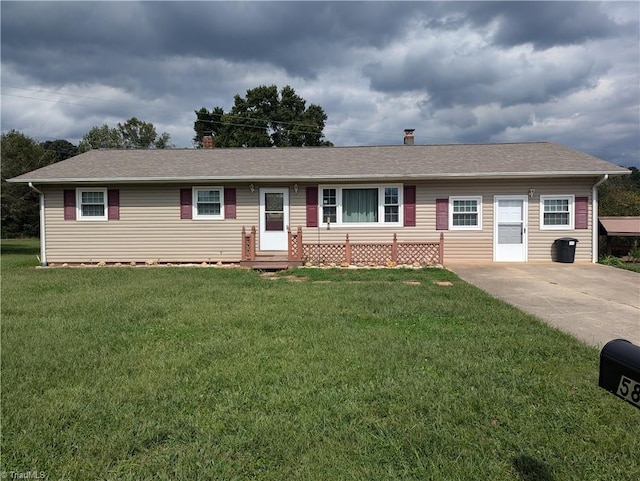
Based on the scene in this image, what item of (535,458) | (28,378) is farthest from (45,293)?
(535,458)

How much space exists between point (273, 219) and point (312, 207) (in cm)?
128

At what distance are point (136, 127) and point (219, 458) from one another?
150 ft

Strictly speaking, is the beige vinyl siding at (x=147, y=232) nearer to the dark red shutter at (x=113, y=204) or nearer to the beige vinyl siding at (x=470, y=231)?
the dark red shutter at (x=113, y=204)

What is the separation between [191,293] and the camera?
7375mm

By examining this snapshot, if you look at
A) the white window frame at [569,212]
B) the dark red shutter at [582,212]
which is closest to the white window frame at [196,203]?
the white window frame at [569,212]

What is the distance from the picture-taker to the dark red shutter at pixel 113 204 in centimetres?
1281

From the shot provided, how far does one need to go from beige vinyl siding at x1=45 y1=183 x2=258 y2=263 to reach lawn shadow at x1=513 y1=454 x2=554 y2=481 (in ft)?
35.8

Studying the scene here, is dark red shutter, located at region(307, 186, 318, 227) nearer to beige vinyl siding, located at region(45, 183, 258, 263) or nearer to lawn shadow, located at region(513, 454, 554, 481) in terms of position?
beige vinyl siding, located at region(45, 183, 258, 263)

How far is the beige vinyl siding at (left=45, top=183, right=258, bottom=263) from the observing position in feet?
41.6

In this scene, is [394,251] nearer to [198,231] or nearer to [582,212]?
[582,212]

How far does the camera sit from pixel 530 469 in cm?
234

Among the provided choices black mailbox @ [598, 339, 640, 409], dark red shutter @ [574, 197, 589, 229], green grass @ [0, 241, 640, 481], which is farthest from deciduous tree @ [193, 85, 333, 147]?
black mailbox @ [598, 339, 640, 409]

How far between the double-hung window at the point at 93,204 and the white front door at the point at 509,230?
12125 mm

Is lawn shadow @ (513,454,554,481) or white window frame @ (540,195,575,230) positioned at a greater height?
white window frame @ (540,195,575,230)
